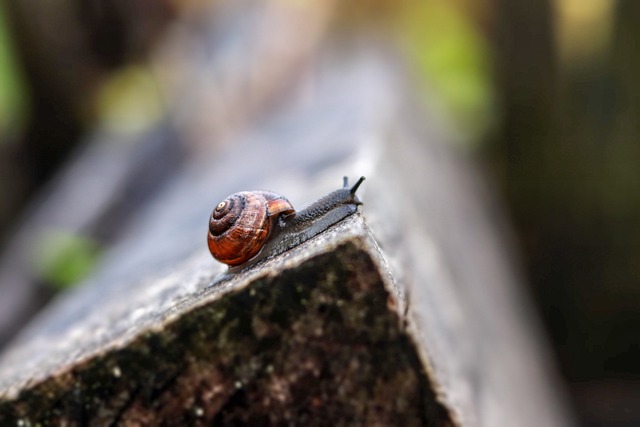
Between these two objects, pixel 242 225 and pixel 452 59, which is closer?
pixel 242 225

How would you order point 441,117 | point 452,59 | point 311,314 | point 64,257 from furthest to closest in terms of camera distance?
point 452,59 < point 441,117 < point 64,257 < point 311,314

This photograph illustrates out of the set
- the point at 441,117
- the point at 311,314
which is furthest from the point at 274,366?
the point at 441,117

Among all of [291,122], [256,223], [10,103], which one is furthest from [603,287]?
[10,103]

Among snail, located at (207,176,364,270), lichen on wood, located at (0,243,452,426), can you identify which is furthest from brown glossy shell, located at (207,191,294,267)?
lichen on wood, located at (0,243,452,426)

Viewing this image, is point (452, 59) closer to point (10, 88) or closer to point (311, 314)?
point (10, 88)

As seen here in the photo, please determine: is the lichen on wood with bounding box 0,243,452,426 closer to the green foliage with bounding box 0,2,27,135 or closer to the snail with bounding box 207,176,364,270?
the snail with bounding box 207,176,364,270

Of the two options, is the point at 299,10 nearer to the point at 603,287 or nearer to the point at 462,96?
the point at 462,96

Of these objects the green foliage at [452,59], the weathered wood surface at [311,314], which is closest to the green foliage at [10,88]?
the weathered wood surface at [311,314]
